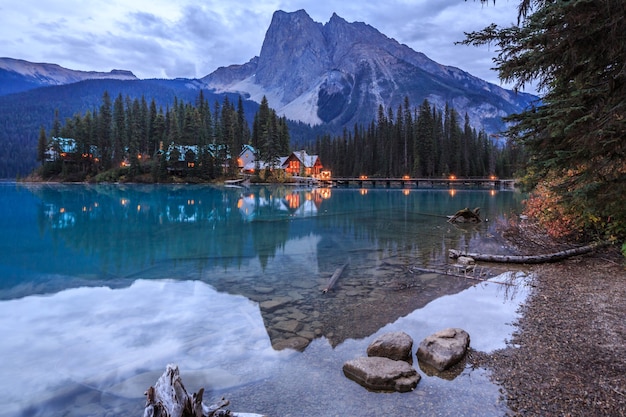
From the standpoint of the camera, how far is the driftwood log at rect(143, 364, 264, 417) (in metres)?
4.11

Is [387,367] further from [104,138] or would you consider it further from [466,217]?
[104,138]

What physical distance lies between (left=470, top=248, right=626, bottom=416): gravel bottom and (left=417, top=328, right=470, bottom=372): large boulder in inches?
13.0

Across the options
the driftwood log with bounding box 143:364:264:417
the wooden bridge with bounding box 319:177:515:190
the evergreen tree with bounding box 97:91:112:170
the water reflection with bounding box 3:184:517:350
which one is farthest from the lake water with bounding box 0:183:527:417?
the evergreen tree with bounding box 97:91:112:170

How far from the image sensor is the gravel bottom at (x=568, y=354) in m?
5.30

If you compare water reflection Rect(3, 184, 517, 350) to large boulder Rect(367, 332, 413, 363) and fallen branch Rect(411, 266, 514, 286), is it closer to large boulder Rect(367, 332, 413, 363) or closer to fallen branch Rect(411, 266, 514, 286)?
fallen branch Rect(411, 266, 514, 286)

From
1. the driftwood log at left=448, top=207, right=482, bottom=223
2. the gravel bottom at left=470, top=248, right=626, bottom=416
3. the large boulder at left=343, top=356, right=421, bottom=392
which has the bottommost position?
the large boulder at left=343, top=356, right=421, bottom=392

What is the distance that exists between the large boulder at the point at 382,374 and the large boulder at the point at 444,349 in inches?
22.3

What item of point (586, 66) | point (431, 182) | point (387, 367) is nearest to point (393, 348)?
point (387, 367)

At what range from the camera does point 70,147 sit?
103m

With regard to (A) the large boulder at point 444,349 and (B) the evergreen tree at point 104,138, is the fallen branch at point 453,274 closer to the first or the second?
(A) the large boulder at point 444,349

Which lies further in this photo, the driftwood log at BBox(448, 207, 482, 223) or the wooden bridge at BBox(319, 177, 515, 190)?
the wooden bridge at BBox(319, 177, 515, 190)

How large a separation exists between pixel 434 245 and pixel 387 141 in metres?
95.5

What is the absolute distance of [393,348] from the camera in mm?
7227

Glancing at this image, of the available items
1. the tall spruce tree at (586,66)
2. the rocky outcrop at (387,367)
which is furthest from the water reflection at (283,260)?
the tall spruce tree at (586,66)
